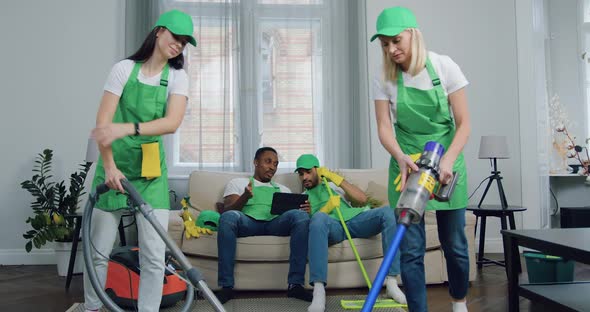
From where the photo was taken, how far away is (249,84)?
4348mm

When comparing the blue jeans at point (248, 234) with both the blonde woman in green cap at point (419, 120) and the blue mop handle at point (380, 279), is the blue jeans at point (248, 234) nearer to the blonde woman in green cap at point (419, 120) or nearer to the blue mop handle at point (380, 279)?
→ the blonde woman in green cap at point (419, 120)

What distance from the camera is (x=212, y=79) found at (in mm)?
4320

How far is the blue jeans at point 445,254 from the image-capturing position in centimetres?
179

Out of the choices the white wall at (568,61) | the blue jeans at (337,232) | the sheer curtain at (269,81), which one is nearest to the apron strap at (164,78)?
the blue jeans at (337,232)

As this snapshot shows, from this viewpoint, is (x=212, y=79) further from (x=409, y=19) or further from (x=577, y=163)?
(x=577, y=163)

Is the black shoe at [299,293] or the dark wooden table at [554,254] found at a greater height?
the dark wooden table at [554,254]

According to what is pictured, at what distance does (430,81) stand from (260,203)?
162cm

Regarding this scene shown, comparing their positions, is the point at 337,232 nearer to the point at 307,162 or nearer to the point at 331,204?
the point at 331,204

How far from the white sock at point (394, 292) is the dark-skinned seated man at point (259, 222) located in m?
0.43

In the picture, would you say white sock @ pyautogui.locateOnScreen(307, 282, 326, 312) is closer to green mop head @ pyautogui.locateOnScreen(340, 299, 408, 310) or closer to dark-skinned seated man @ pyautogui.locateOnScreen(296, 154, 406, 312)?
dark-skinned seated man @ pyautogui.locateOnScreen(296, 154, 406, 312)

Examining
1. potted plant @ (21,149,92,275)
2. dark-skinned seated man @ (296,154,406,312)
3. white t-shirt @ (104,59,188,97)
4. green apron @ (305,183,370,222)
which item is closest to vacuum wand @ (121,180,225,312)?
white t-shirt @ (104,59,188,97)

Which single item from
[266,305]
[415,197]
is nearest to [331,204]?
[266,305]

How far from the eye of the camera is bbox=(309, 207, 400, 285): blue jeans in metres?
2.73

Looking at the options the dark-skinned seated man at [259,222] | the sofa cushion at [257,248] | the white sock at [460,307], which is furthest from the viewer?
the sofa cushion at [257,248]
